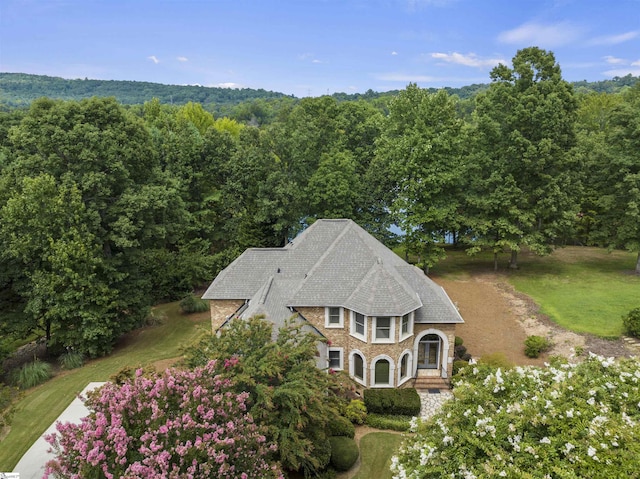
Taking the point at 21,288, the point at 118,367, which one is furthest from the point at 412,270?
the point at 21,288

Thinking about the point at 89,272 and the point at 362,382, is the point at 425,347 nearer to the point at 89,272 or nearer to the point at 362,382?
the point at 362,382

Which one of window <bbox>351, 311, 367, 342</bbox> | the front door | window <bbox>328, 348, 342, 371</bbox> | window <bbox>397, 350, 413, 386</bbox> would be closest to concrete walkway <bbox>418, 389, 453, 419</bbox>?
window <bbox>397, 350, 413, 386</bbox>

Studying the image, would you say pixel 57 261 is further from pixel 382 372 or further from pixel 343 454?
pixel 382 372

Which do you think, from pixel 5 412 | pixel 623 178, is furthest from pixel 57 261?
pixel 623 178

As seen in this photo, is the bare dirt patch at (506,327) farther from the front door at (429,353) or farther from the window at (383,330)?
the window at (383,330)

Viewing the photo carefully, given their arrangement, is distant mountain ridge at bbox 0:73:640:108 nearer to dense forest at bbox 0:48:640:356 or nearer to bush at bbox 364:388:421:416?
dense forest at bbox 0:48:640:356
